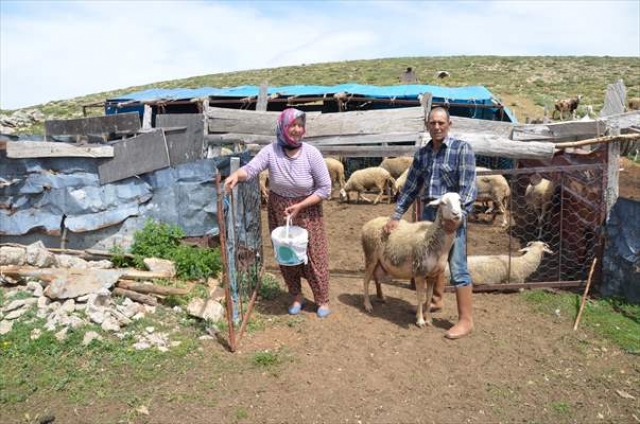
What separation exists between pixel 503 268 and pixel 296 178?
139 inches

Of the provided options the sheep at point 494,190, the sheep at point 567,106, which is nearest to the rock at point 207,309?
the sheep at point 494,190

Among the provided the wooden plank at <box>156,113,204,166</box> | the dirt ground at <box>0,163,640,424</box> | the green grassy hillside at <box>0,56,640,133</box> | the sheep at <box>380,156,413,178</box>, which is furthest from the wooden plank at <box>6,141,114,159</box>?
the green grassy hillside at <box>0,56,640,133</box>

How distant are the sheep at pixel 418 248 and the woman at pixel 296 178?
0.65 m

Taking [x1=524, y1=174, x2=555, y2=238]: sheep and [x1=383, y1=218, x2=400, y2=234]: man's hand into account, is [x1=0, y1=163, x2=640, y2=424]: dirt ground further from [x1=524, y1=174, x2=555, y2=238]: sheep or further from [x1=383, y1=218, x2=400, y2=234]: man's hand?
[x1=524, y1=174, x2=555, y2=238]: sheep

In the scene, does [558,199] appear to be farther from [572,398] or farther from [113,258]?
[113,258]

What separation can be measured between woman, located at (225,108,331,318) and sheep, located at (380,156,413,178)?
890 centimetres

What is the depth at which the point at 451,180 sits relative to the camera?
4711 millimetres

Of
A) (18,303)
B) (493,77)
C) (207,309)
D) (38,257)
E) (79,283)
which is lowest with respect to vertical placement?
(207,309)

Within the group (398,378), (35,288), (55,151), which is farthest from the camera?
(55,151)

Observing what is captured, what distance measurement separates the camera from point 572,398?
12.8ft

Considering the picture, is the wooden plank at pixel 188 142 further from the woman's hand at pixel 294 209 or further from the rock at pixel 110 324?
the woman's hand at pixel 294 209

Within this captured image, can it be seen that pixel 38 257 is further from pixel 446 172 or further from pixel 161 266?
pixel 446 172

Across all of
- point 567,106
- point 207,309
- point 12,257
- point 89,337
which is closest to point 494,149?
point 207,309

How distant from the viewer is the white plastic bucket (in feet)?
15.0
